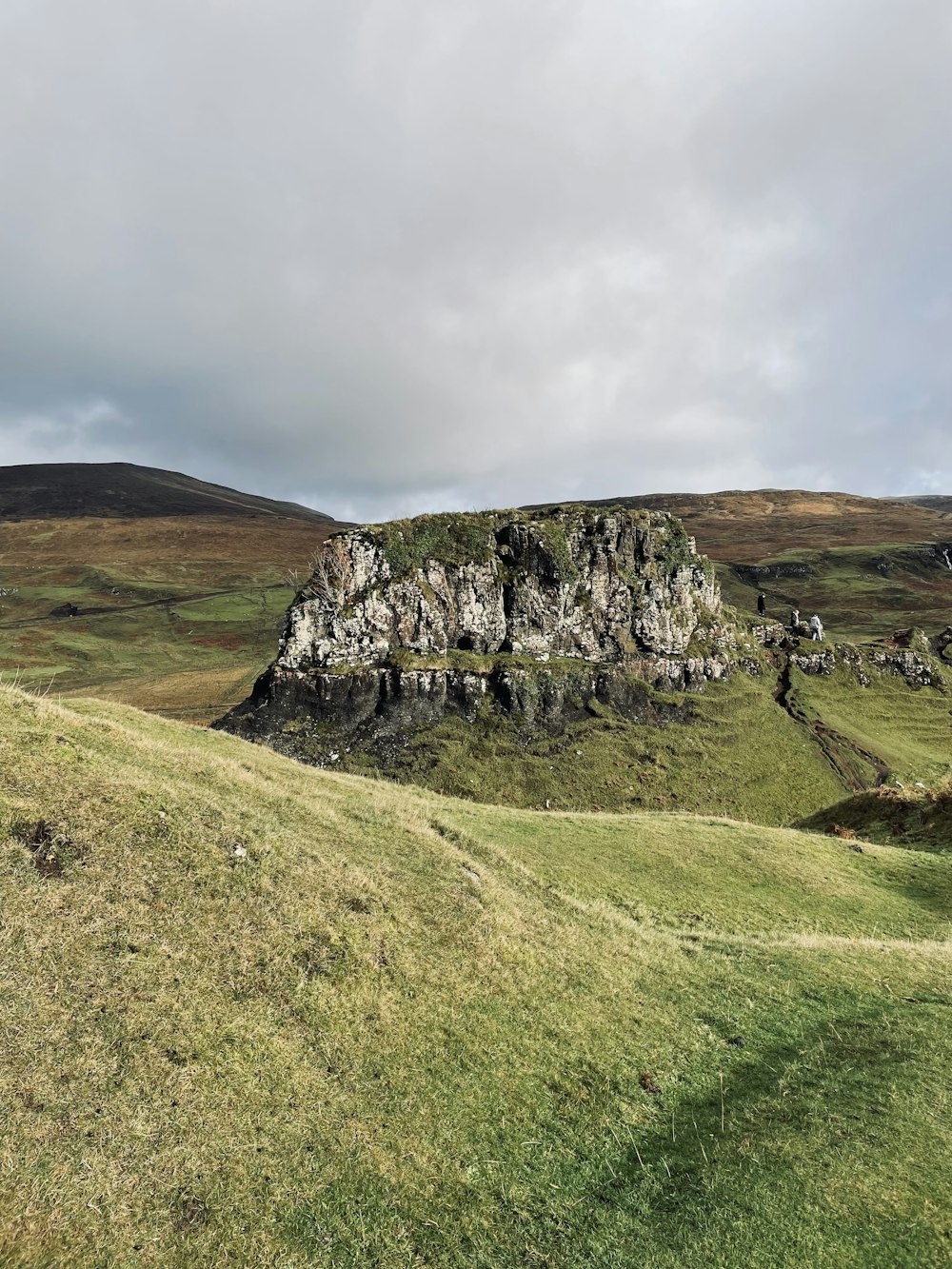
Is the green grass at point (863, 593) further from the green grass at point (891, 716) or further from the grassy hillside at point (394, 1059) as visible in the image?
the grassy hillside at point (394, 1059)

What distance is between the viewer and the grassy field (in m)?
100

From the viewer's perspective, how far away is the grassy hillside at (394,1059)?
7637 millimetres

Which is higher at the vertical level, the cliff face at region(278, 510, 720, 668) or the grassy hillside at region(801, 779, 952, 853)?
the cliff face at region(278, 510, 720, 668)

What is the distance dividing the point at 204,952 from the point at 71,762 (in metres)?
7.01

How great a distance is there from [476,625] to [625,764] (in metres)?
20.1

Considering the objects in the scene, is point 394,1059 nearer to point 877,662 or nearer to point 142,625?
point 877,662

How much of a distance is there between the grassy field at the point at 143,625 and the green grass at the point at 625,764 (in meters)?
43.2

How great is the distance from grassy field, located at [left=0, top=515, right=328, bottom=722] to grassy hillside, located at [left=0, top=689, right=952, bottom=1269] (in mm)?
73195

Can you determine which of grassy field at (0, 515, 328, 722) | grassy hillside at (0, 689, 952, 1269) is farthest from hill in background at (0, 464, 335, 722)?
grassy hillside at (0, 689, 952, 1269)

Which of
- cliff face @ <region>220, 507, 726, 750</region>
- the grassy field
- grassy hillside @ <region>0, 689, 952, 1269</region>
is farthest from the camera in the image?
the grassy field

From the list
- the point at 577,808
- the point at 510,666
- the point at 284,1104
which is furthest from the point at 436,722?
the point at 284,1104

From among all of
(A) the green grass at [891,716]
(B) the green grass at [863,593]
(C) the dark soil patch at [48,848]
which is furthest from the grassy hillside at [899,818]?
(B) the green grass at [863,593]

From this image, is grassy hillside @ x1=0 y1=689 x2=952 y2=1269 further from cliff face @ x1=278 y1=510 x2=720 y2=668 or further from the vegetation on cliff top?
the vegetation on cliff top

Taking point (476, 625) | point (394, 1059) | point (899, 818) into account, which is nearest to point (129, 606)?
point (476, 625)
